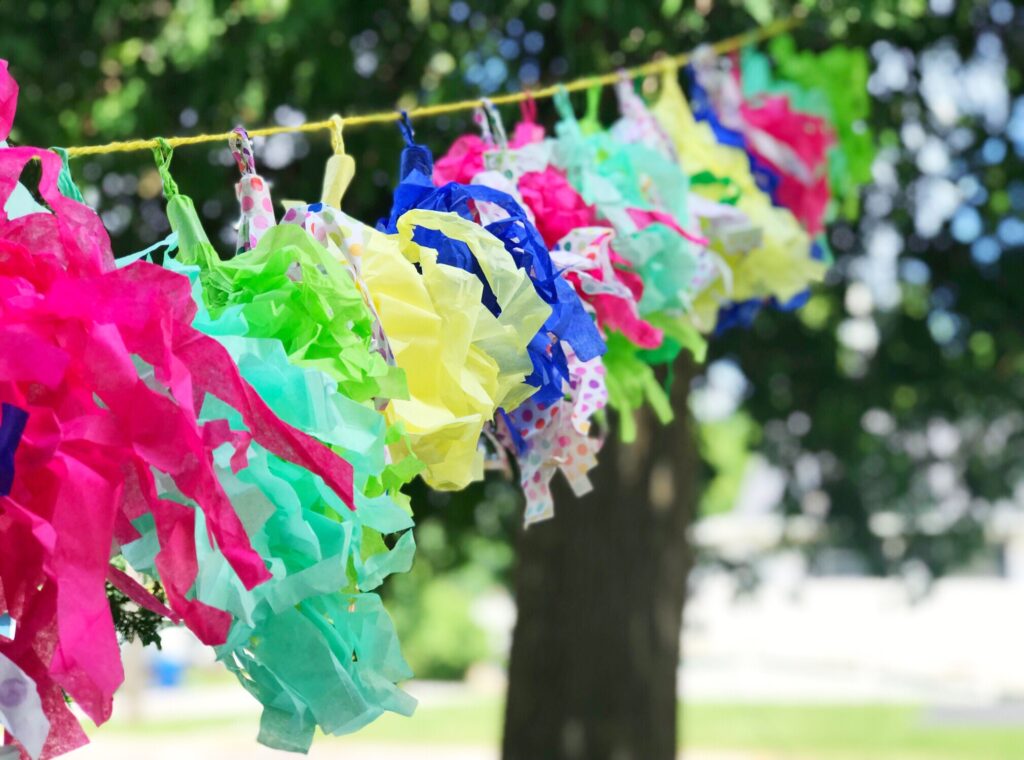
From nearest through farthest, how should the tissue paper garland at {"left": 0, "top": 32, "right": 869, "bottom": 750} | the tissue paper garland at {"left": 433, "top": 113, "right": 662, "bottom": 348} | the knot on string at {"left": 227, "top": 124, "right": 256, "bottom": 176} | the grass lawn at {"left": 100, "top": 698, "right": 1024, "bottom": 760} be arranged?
the tissue paper garland at {"left": 0, "top": 32, "right": 869, "bottom": 750} → the knot on string at {"left": 227, "top": 124, "right": 256, "bottom": 176} → the tissue paper garland at {"left": 433, "top": 113, "right": 662, "bottom": 348} → the grass lawn at {"left": 100, "top": 698, "right": 1024, "bottom": 760}

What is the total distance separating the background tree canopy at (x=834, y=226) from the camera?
345cm

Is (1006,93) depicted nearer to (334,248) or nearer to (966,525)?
(966,525)

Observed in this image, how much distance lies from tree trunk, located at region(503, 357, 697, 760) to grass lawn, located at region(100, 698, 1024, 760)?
7141mm

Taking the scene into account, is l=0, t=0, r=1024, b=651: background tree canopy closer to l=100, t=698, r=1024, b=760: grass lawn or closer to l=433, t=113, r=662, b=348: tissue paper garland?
l=433, t=113, r=662, b=348: tissue paper garland

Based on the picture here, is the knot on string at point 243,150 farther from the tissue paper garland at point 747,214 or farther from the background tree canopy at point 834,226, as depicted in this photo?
the background tree canopy at point 834,226

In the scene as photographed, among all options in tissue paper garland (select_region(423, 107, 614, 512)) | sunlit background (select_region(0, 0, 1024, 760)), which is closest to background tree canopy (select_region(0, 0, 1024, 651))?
sunlit background (select_region(0, 0, 1024, 760))

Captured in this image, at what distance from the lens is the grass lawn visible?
10.8 m

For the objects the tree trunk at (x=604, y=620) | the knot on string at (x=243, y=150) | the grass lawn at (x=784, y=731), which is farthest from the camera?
the grass lawn at (x=784, y=731)

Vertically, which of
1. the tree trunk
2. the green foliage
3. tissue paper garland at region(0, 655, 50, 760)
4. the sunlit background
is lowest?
tissue paper garland at region(0, 655, 50, 760)

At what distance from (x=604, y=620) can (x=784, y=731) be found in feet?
31.1

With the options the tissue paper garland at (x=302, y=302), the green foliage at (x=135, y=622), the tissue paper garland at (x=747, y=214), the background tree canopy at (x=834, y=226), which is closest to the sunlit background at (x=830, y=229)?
the background tree canopy at (x=834, y=226)

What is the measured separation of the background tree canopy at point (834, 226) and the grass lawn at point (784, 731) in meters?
4.16

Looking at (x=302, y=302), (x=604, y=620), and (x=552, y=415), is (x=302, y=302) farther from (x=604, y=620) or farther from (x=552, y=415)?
(x=604, y=620)

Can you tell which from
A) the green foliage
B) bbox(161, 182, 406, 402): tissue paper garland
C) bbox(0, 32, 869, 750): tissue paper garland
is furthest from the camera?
the green foliage
